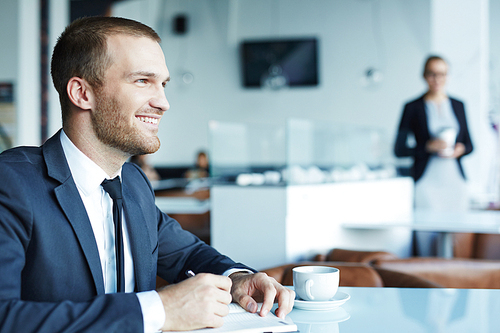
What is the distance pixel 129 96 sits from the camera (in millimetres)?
1100

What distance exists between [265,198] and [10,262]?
2098 millimetres

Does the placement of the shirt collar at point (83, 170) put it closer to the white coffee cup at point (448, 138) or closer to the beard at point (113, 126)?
the beard at point (113, 126)

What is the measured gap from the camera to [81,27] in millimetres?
1114

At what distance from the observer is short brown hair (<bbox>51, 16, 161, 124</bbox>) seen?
3.59 feet

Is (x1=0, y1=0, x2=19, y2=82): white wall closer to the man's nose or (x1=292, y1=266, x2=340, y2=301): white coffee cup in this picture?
the man's nose

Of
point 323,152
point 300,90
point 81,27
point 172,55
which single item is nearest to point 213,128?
point 323,152

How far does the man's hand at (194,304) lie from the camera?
2.81 ft

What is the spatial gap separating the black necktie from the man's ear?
170mm

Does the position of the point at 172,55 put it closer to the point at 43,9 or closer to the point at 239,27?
the point at 239,27

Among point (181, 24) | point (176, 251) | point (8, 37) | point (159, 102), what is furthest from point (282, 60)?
point (159, 102)

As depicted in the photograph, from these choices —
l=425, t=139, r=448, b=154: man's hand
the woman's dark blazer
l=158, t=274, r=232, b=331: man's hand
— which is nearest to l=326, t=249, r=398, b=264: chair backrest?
l=158, t=274, r=232, b=331: man's hand

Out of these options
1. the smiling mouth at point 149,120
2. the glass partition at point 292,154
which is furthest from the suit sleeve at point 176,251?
the glass partition at point 292,154

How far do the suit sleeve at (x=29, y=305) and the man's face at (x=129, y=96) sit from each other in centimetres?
26

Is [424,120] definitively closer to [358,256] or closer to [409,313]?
[358,256]
